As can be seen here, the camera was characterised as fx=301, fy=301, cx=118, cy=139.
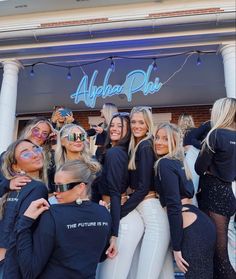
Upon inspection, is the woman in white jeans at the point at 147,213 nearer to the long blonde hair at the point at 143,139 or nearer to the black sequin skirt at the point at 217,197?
the long blonde hair at the point at 143,139

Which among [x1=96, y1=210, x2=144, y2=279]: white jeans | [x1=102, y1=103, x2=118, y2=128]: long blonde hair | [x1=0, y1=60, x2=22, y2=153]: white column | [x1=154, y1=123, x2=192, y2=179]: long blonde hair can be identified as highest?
[x1=0, y1=60, x2=22, y2=153]: white column

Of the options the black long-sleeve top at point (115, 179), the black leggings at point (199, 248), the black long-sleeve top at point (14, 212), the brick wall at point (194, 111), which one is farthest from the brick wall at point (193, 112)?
the black long-sleeve top at point (14, 212)

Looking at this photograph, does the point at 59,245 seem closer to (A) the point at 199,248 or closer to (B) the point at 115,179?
(B) the point at 115,179

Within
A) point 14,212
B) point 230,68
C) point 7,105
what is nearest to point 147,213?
point 14,212

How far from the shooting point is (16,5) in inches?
195

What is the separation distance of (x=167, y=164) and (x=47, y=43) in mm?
3351

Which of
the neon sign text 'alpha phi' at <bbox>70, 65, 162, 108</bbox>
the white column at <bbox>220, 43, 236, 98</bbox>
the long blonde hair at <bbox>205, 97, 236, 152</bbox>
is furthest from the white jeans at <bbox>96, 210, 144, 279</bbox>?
the neon sign text 'alpha phi' at <bbox>70, 65, 162, 108</bbox>

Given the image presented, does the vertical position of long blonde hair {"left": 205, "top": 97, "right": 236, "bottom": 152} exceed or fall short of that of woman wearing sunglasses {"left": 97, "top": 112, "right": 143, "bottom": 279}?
it exceeds it

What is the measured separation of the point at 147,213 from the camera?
2199 millimetres

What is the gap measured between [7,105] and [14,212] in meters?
3.27

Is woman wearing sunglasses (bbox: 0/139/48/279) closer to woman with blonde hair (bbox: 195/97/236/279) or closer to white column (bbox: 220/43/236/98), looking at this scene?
woman with blonde hair (bbox: 195/97/236/279)

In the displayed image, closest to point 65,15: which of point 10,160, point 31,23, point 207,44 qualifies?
point 31,23

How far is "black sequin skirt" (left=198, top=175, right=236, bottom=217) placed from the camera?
2248 mm

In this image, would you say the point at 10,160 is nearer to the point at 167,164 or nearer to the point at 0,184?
the point at 0,184
